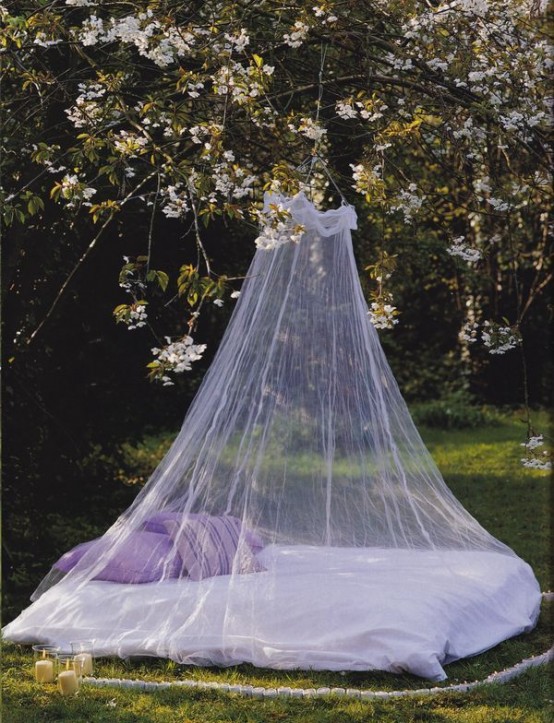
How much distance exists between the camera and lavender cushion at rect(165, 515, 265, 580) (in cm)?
438

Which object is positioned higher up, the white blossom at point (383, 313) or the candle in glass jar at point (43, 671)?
the white blossom at point (383, 313)

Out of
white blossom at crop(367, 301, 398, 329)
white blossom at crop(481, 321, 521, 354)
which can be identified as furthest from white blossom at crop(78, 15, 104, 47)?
white blossom at crop(481, 321, 521, 354)

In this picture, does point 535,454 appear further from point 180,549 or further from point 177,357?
point 177,357

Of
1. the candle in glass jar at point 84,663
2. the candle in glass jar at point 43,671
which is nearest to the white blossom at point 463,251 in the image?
the candle in glass jar at point 84,663

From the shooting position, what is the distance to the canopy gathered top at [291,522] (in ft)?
13.9

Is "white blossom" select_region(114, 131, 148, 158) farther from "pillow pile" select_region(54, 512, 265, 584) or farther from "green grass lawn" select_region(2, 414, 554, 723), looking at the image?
"green grass lawn" select_region(2, 414, 554, 723)

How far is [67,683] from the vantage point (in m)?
3.92

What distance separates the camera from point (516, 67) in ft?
14.1

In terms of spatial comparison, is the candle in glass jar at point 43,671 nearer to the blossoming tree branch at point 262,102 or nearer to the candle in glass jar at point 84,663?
the candle in glass jar at point 84,663

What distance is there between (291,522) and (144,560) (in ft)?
2.10

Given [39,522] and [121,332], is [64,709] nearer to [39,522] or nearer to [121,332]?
[39,522]

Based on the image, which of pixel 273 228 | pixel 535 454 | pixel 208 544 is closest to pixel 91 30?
pixel 273 228

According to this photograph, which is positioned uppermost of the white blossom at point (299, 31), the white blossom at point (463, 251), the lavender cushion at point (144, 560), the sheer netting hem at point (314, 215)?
the white blossom at point (299, 31)

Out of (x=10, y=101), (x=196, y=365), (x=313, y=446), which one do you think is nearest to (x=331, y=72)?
(x=10, y=101)
